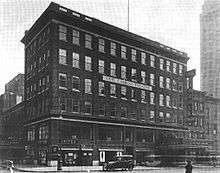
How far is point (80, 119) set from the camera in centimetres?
4338

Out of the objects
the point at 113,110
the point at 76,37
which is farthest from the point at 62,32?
the point at 113,110

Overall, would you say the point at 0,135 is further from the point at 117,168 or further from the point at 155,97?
the point at 117,168

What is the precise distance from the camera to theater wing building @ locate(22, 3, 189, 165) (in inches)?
1651

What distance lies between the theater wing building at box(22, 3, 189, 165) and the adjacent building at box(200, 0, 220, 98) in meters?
40.2

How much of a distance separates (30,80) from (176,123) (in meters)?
26.0

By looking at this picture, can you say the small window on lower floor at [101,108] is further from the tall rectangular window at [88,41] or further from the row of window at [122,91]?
→ the tall rectangular window at [88,41]

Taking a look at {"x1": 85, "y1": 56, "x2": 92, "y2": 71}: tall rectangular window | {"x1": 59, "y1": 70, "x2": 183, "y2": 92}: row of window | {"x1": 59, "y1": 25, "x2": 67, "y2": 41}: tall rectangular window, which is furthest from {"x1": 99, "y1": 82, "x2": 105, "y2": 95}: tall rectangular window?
{"x1": 59, "y1": 25, "x2": 67, "y2": 41}: tall rectangular window

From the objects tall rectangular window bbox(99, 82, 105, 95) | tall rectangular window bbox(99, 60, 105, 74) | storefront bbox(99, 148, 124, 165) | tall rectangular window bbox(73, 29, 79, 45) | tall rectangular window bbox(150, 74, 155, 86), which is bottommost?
storefront bbox(99, 148, 124, 165)

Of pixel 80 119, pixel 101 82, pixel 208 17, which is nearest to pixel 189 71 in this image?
pixel 101 82

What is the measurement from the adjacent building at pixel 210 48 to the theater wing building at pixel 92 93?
40.2 meters

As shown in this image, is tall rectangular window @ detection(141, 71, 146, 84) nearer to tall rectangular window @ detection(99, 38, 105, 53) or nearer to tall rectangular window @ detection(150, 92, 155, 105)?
tall rectangular window @ detection(150, 92, 155, 105)

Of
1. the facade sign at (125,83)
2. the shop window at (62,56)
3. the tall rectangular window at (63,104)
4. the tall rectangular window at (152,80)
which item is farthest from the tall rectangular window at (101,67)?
the tall rectangular window at (152,80)

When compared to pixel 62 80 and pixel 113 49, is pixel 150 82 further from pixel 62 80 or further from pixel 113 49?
pixel 62 80

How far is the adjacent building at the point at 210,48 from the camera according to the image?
95688mm
